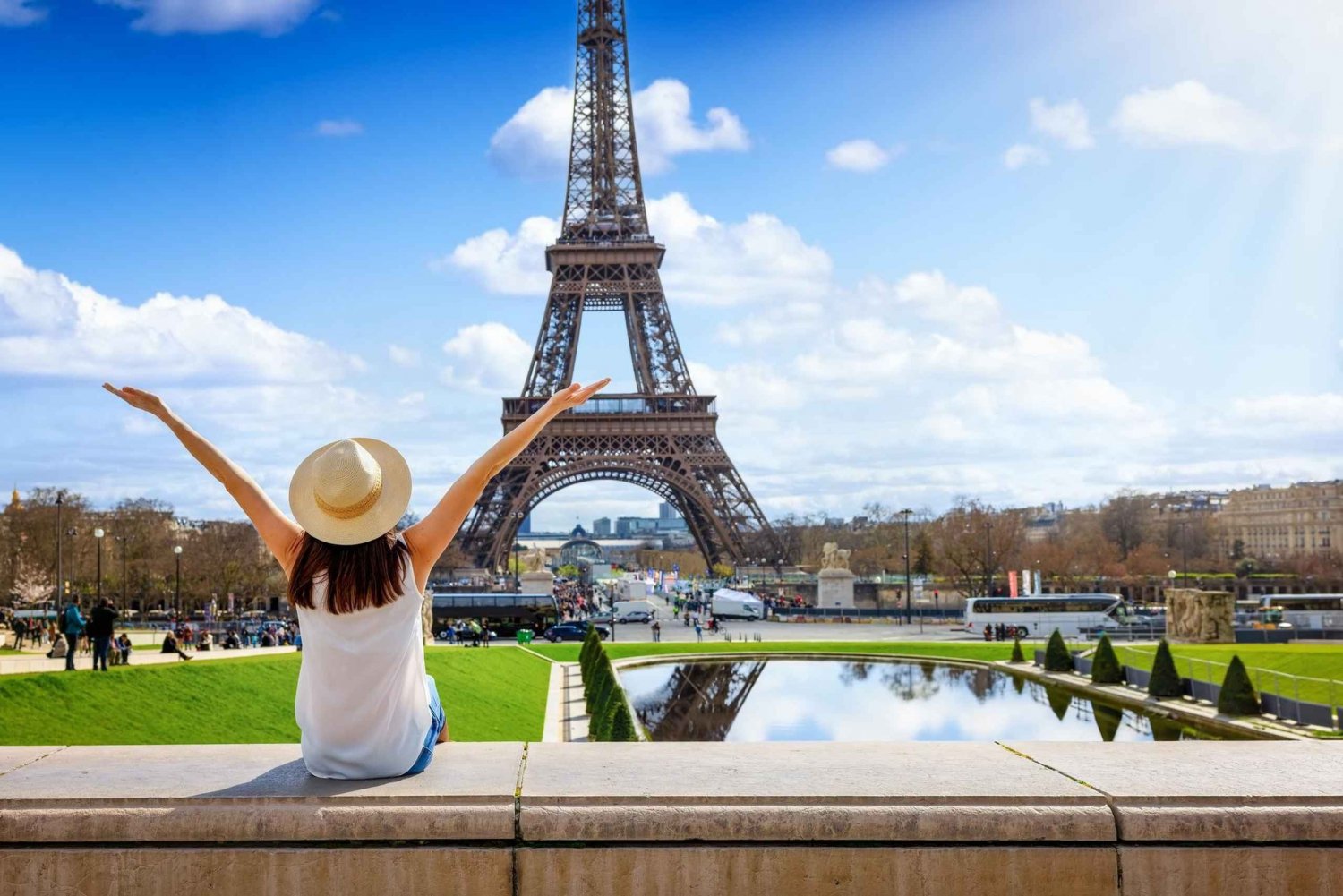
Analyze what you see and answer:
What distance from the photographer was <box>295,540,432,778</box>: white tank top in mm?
4430

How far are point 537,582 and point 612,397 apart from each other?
1710 cm

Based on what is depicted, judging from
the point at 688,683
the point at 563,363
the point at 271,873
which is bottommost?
the point at 688,683

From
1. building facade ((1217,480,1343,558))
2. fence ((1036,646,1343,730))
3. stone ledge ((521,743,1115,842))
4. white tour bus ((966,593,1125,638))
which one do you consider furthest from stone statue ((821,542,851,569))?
building facade ((1217,480,1343,558))

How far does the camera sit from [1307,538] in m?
144

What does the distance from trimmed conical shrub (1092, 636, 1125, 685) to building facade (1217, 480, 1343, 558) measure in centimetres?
11361

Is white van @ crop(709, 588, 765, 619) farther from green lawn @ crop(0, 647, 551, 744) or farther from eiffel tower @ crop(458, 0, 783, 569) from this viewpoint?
green lawn @ crop(0, 647, 551, 744)

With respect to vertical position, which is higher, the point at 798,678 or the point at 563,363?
the point at 563,363

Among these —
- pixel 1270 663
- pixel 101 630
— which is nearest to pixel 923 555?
pixel 1270 663

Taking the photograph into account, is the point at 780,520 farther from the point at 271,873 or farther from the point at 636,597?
the point at 271,873

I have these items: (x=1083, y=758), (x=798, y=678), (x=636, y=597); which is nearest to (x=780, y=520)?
(x=636, y=597)

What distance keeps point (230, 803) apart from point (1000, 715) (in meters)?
24.3

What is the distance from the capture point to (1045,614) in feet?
174

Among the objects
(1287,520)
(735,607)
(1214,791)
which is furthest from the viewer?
(1287,520)

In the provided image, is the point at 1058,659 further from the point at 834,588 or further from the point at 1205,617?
the point at 834,588
